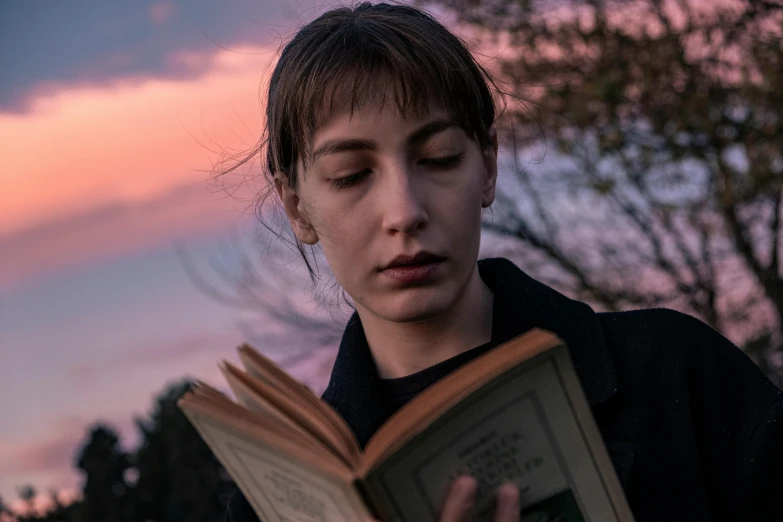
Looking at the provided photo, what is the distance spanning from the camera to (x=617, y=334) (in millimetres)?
2137

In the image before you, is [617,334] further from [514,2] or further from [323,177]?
[514,2]

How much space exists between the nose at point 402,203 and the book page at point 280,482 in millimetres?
518

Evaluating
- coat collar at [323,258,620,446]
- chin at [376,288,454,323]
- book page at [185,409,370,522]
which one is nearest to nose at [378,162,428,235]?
chin at [376,288,454,323]

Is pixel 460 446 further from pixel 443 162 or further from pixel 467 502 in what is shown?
pixel 443 162

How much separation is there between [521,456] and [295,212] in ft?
3.40

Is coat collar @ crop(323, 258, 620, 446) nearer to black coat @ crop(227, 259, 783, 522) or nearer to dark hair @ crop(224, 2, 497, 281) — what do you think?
black coat @ crop(227, 259, 783, 522)

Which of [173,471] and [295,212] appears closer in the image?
[295,212]

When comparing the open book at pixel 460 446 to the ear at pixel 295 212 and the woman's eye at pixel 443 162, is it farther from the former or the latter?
the ear at pixel 295 212

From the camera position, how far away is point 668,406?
6.47 feet

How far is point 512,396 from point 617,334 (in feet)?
2.75

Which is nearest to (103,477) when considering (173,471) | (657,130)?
(173,471)

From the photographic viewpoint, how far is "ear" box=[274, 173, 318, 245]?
222 centimetres

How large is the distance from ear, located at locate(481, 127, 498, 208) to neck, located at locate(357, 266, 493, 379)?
0.52 ft

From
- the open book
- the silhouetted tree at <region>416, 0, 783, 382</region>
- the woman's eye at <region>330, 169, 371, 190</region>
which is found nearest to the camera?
the open book
